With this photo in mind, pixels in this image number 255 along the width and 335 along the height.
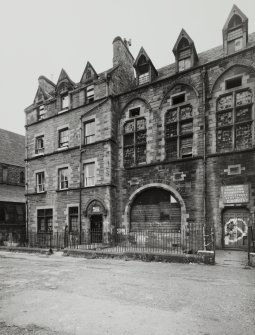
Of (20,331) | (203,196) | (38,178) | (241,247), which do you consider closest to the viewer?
(20,331)

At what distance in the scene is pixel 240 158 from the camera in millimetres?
15172

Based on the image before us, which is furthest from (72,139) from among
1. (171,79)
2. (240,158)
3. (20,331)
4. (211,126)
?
(20,331)

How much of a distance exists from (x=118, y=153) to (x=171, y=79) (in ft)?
22.0

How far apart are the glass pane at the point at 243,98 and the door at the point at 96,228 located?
40.5 ft

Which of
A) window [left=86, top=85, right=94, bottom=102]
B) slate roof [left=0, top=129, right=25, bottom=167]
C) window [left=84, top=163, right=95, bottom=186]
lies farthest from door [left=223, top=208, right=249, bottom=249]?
slate roof [left=0, top=129, right=25, bottom=167]

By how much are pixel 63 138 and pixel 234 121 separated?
1435 centimetres

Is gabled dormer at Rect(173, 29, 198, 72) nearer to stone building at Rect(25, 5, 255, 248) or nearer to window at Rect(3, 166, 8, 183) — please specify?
stone building at Rect(25, 5, 255, 248)

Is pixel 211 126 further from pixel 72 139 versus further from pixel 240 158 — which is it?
pixel 72 139

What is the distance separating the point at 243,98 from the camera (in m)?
15.5

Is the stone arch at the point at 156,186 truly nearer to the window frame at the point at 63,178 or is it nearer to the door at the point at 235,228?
the door at the point at 235,228

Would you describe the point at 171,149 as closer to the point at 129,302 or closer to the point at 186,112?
the point at 186,112

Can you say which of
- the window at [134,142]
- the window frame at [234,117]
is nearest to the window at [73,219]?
the window at [134,142]

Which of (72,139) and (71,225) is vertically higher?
Result: (72,139)

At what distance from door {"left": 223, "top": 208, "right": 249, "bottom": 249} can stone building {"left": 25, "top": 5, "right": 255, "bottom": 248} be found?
0.06 metres
